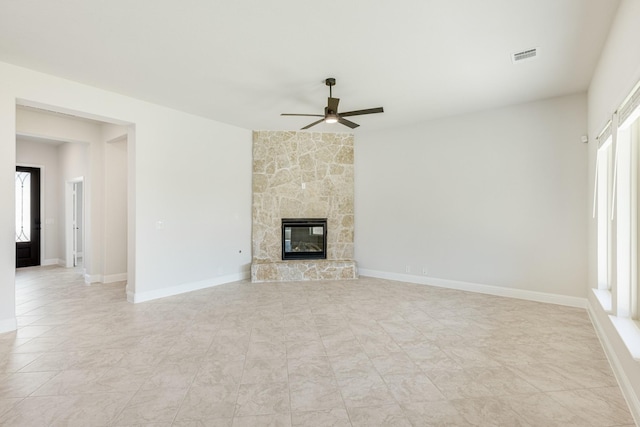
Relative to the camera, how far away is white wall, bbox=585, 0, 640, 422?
2098 mm

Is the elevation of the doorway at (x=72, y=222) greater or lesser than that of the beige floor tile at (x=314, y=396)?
greater

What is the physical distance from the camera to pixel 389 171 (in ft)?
20.0

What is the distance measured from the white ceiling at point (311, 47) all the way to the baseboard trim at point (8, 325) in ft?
9.22

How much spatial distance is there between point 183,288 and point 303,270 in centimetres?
209

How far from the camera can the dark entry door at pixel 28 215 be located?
736 cm

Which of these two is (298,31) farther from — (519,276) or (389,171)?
(519,276)

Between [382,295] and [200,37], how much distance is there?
4105mm

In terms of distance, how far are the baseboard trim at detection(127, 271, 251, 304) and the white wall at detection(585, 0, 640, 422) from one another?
5.24 meters

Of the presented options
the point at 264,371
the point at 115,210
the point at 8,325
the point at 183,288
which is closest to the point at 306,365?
the point at 264,371

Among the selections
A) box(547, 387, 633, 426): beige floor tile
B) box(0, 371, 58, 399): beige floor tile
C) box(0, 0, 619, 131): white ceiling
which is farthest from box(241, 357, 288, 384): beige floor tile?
box(0, 0, 619, 131): white ceiling

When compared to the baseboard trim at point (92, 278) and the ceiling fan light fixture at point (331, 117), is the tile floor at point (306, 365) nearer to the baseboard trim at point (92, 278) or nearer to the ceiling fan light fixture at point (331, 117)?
the baseboard trim at point (92, 278)

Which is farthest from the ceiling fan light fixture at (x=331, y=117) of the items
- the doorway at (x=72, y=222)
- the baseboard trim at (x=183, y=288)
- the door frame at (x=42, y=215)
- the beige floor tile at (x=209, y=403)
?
the door frame at (x=42, y=215)

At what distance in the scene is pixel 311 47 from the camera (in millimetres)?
3072

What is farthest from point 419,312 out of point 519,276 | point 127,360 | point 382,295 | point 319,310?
point 127,360
